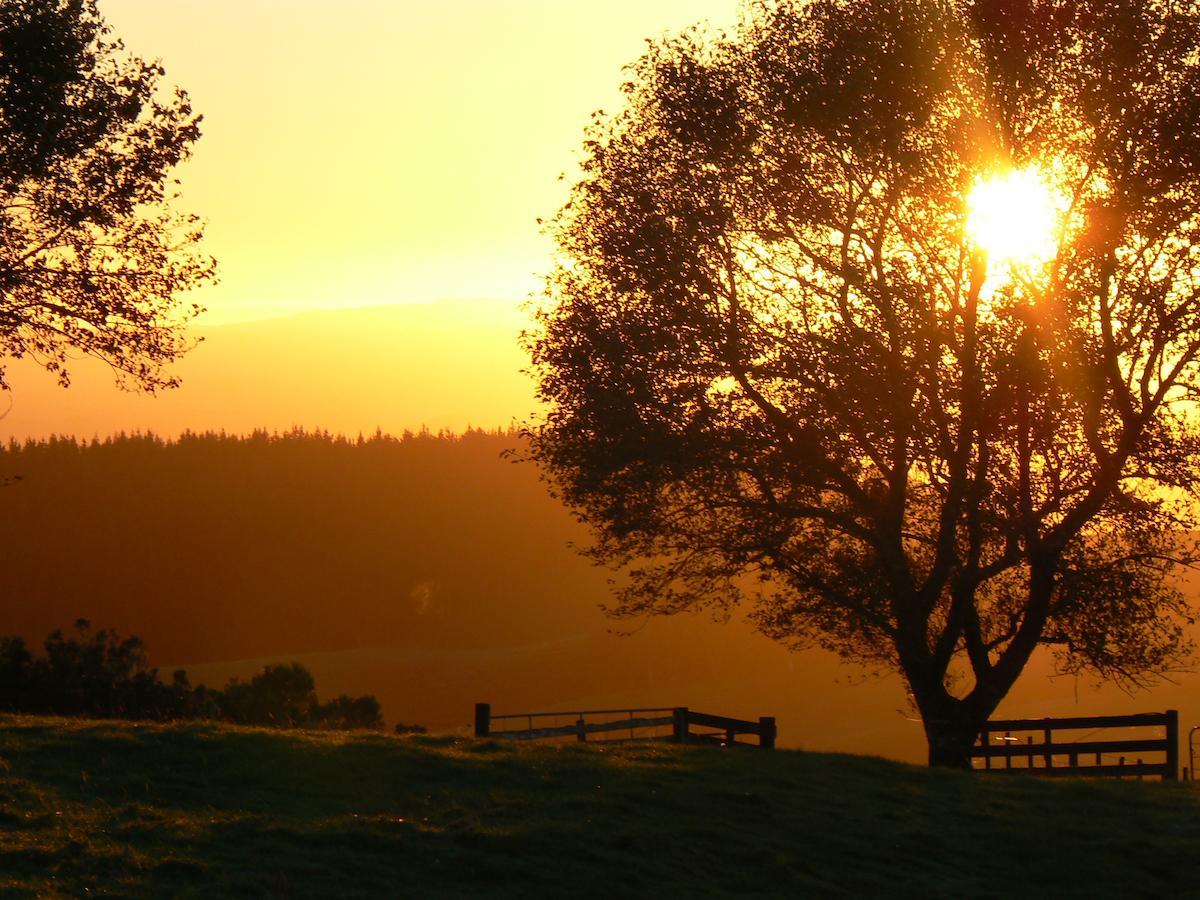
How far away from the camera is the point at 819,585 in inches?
1115

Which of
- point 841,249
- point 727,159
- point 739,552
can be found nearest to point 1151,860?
point 739,552

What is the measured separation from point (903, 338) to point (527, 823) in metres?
12.2

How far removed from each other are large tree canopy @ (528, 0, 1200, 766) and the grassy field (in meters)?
4.52

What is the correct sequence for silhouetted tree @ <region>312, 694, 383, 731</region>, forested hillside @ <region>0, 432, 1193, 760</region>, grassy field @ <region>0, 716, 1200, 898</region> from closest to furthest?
grassy field @ <region>0, 716, 1200, 898</region> → silhouetted tree @ <region>312, 694, 383, 731</region> → forested hillside @ <region>0, 432, 1193, 760</region>

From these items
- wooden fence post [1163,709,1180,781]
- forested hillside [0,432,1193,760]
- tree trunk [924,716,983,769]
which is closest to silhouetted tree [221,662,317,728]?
tree trunk [924,716,983,769]

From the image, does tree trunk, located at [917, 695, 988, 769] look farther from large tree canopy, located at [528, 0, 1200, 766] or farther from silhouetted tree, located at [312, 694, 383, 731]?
silhouetted tree, located at [312, 694, 383, 731]

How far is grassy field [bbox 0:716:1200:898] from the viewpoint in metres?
15.4

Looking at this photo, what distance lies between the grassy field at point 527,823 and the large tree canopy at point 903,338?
452cm

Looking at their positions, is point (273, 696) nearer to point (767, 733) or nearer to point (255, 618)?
point (767, 733)

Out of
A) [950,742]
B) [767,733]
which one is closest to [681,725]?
[767,733]

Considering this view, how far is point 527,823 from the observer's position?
18.2m

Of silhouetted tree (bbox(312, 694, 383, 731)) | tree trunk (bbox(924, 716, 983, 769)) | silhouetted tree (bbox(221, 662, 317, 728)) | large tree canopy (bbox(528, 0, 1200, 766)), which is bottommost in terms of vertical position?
silhouetted tree (bbox(312, 694, 383, 731))

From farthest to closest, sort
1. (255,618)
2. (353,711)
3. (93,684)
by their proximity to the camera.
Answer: (255,618)
(353,711)
(93,684)

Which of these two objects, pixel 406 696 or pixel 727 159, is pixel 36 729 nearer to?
pixel 727 159
